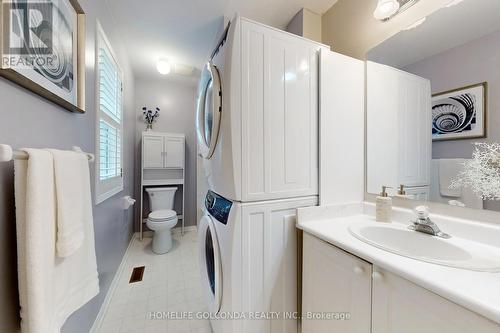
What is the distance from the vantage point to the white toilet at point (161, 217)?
→ 2391 mm

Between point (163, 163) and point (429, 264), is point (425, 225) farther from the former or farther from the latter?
point (163, 163)

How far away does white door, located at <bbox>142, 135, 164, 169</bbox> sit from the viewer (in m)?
2.89

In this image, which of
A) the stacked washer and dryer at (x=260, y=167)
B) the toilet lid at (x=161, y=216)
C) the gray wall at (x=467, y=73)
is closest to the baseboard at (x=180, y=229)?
the toilet lid at (x=161, y=216)

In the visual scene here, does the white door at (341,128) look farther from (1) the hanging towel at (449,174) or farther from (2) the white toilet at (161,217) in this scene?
(2) the white toilet at (161,217)

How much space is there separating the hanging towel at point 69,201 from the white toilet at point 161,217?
1657 millimetres

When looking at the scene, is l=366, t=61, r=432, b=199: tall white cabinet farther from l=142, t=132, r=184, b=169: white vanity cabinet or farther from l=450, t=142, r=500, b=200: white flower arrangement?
l=142, t=132, r=184, b=169: white vanity cabinet

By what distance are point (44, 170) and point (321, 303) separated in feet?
4.22

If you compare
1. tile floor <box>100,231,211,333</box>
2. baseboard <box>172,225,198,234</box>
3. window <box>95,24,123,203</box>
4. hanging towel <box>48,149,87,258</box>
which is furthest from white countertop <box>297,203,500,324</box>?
baseboard <box>172,225,198,234</box>

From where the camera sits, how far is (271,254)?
1.10 metres

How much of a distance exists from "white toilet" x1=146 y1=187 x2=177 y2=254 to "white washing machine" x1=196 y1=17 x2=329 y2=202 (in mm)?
1543

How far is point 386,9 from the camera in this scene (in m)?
1.22

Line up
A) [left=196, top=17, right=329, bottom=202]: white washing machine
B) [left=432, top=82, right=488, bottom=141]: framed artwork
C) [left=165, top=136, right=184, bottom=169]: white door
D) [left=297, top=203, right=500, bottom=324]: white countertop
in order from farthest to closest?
[left=165, top=136, right=184, bottom=169]: white door → [left=196, top=17, right=329, bottom=202]: white washing machine → [left=432, top=82, right=488, bottom=141]: framed artwork → [left=297, top=203, right=500, bottom=324]: white countertop

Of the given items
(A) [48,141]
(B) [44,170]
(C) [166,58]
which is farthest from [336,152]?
(C) [166,58]

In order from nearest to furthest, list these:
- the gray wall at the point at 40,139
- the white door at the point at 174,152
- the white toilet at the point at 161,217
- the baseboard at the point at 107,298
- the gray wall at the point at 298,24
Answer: the gray wall at the point at 40,139 < the baseboard at the point at 107,298 < the gray wall at the point at 298,24 < the white toilet at the point at 161,217 < the white door at the point at 174,152
